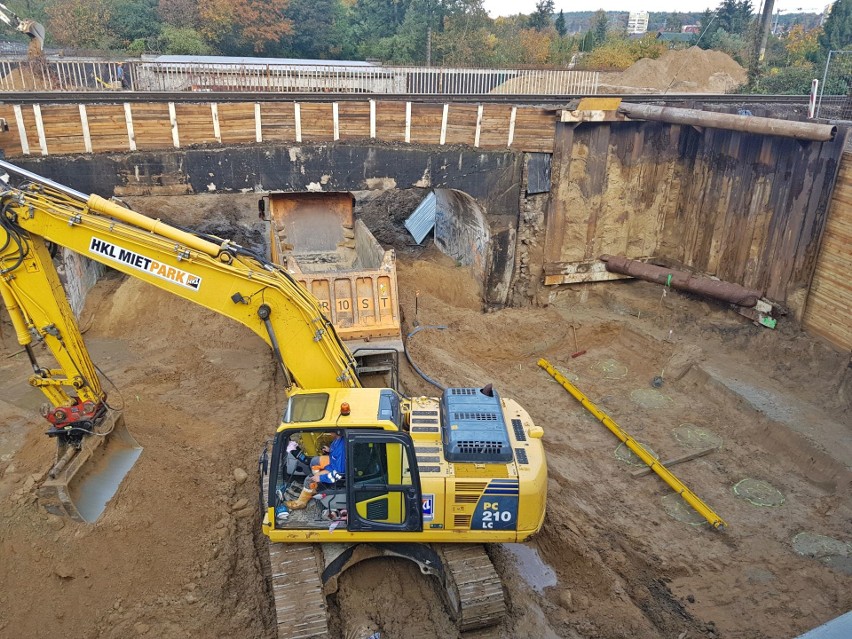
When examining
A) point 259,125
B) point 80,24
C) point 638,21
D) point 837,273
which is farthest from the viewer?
point 638,21

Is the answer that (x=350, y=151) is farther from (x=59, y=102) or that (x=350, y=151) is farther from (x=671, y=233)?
(x=671, y=233)

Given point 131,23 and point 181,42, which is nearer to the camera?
point 181,42

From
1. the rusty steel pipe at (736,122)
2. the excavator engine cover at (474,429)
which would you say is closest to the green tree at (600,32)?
the rusty steel pipe at (736,122)

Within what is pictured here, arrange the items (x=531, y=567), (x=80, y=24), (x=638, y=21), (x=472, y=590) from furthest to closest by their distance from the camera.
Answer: (x=638, y=21)
(x=80, y=24)
(x=531, y=567)
(x=472, y=590)

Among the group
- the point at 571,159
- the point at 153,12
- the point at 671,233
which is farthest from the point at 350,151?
the point at 153,12

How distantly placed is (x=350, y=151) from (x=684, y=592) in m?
10.2

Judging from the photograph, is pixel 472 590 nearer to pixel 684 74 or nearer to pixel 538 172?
pixel 538 172

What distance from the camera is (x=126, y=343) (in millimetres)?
13664

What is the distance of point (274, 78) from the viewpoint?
26.5 metres

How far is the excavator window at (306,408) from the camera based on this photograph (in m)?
6.36

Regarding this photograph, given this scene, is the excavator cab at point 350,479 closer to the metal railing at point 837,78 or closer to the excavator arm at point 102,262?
the excavator arm at point 102,262

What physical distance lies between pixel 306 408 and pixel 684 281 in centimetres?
1021

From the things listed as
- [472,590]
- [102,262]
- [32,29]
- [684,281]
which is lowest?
[472,590]

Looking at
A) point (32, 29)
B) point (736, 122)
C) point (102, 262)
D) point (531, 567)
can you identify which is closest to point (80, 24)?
point (32, 29)
